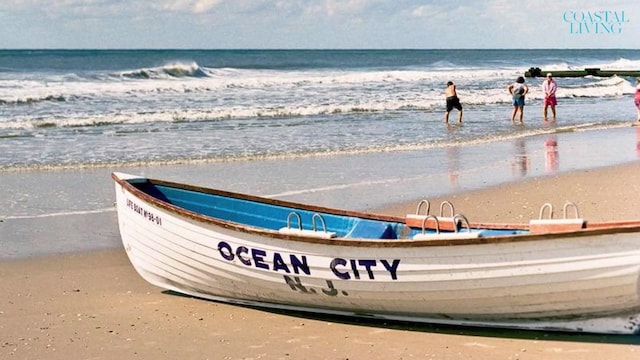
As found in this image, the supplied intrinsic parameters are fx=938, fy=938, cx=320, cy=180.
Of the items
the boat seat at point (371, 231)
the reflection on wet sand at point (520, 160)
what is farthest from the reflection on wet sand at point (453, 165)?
the boat seat at point (371, 231)

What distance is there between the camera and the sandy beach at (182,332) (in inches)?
230

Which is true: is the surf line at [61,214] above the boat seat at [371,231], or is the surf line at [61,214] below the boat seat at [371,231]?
below

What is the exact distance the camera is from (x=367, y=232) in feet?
23.0

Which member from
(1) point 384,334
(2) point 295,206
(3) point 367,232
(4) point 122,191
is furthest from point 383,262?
(4) point 122,191

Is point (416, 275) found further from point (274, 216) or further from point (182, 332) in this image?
point (274, 216)

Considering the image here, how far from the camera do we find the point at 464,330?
6184 mm

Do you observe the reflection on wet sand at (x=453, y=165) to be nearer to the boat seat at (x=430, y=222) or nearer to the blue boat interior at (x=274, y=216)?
the blue boat interior at (x=274, y=216)

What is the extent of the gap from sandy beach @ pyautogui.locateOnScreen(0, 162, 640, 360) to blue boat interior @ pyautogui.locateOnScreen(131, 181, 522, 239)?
0.75 meters

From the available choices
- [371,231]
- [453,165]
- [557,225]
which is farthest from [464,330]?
[453,165]

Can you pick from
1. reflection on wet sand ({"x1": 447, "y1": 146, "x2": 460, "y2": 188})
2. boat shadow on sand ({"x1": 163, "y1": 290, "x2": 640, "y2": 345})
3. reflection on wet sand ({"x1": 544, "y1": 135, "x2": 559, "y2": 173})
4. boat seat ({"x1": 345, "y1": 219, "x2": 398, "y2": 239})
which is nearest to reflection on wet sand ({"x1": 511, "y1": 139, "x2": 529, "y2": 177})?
reflection on wet sand ({"x1": 544, "y1": 135, "x2": 559, "y2": 173})

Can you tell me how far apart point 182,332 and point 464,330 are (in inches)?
75.5

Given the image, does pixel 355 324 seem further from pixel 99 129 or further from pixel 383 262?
pixel 99 129

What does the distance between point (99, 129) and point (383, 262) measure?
1731 centimetres

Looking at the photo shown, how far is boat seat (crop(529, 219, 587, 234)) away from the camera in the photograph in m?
5.75
